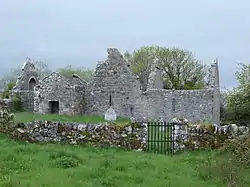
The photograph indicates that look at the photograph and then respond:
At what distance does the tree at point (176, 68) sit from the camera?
4878 cm

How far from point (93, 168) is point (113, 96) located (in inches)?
825

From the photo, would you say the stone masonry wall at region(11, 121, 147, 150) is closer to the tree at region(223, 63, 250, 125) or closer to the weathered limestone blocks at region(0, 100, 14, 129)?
the weathered limestone blocks at region(0, 100, 14, 129)

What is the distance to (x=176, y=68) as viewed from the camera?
163ft

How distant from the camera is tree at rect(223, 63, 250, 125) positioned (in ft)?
113

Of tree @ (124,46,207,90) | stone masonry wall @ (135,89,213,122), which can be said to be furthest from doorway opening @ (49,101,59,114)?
tree @ (124,46,207,90)

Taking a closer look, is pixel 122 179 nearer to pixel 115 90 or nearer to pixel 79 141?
pixel 79 141

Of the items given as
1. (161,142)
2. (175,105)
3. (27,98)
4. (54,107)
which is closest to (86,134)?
(161,142)

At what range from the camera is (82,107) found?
33.4 meters

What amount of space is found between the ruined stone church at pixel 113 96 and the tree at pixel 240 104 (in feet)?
8.34

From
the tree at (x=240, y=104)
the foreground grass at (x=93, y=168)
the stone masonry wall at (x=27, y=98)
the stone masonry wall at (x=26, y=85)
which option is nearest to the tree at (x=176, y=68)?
the tree at (x=240, y=104)

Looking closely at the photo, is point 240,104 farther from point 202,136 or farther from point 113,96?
point 202,136

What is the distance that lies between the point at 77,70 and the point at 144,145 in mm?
53135

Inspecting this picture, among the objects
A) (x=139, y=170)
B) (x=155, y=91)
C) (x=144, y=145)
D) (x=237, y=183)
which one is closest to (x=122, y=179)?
(x=139, y=170)

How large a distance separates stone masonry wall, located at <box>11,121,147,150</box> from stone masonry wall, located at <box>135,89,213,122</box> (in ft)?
49.4
